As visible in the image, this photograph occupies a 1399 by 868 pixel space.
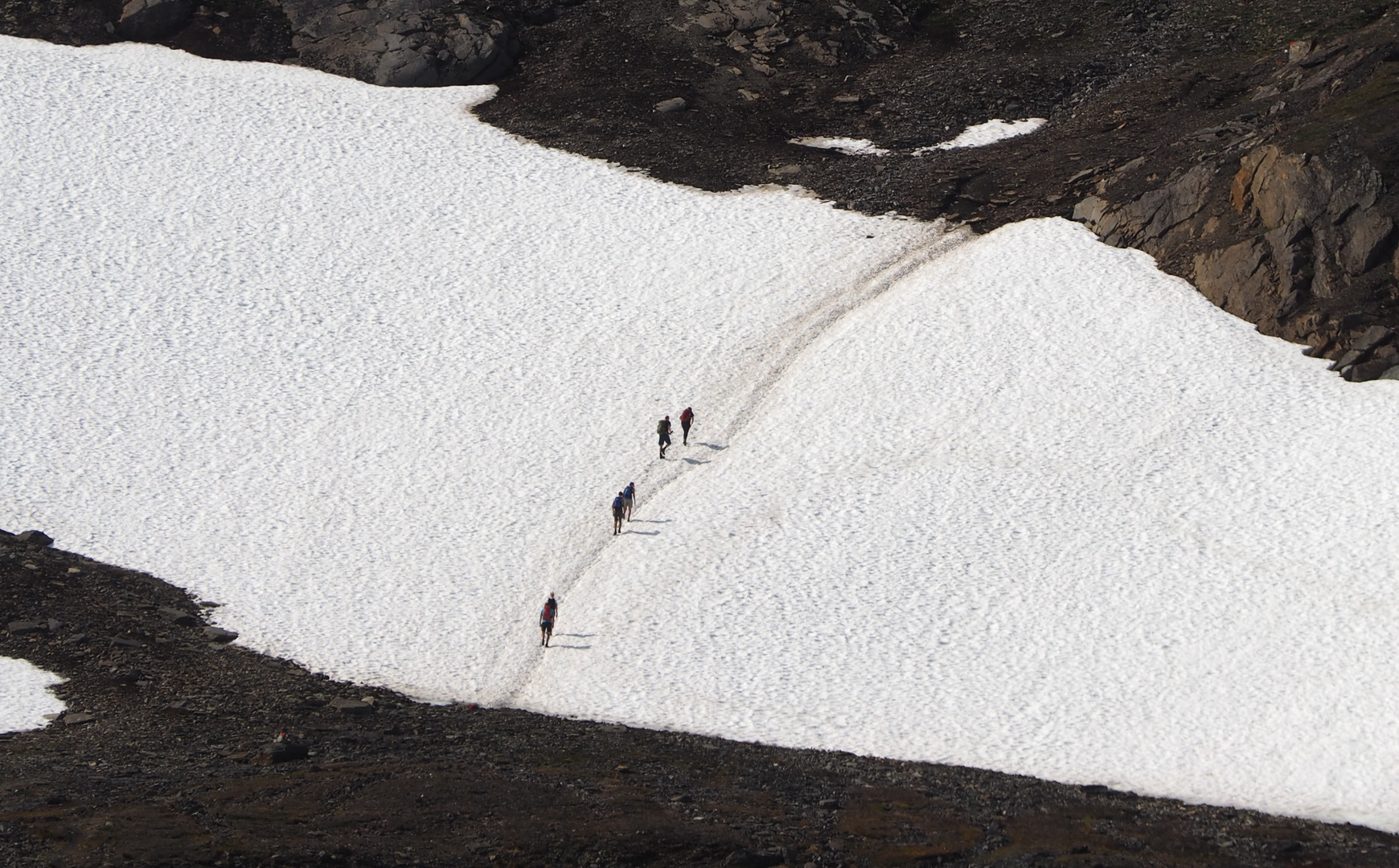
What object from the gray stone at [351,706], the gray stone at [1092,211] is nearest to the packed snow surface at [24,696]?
the gray stone at [351,706]

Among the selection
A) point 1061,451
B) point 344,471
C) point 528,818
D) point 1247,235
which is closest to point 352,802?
point 528,818

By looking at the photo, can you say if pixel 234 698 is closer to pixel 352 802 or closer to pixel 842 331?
pixel 352 802

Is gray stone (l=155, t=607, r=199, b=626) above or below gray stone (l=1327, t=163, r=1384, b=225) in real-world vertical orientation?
below

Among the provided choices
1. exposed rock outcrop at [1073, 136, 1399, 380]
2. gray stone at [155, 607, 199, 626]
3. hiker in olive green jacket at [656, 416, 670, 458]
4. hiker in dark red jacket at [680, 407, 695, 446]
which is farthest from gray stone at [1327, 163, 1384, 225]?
gray stone at [155, 607, 199, 626]

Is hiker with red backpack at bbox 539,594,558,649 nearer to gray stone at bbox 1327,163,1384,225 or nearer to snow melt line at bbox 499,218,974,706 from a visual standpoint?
snow melt line at bbox 499,218,974,706

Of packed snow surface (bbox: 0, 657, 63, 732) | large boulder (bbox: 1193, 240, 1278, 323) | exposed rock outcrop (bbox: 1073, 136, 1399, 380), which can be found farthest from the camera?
large boulder (bbox: 1193, 240, 1278, 323)

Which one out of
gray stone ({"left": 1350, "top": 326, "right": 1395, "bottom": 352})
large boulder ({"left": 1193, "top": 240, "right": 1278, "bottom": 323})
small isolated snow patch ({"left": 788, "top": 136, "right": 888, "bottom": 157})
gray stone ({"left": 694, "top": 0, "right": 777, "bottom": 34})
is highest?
gray stone ({"left": 694, "top": 0, "right": 777, "bottom": 34})
